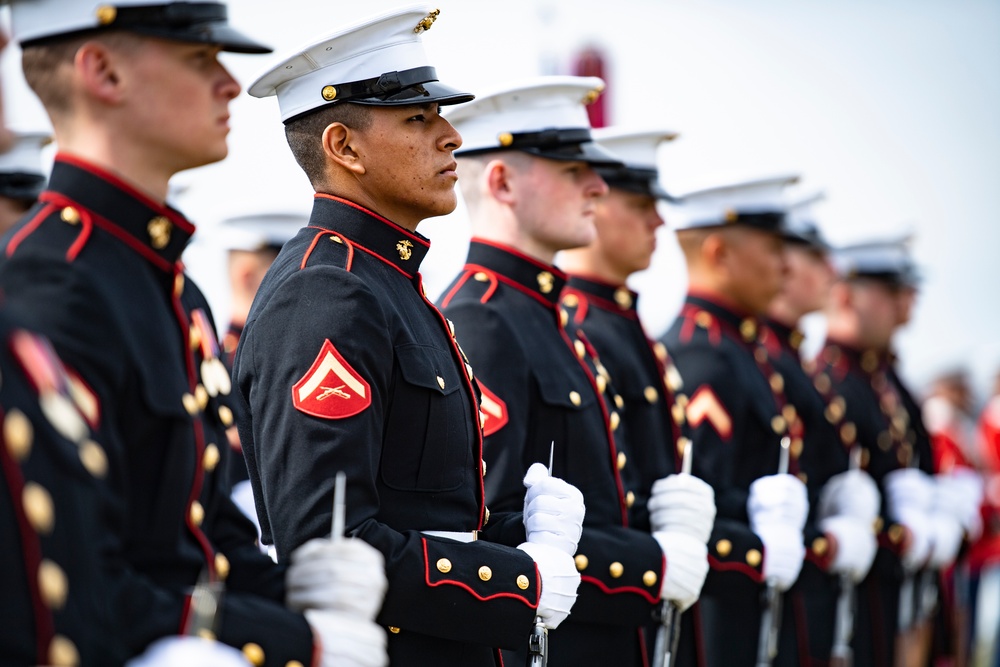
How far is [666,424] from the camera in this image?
4.97 metres

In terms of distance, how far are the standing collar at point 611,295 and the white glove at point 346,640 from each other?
2.84 meters

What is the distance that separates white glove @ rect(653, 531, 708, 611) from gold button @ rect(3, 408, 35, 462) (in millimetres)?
2554

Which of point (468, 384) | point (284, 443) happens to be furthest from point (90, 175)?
point (468, 384)

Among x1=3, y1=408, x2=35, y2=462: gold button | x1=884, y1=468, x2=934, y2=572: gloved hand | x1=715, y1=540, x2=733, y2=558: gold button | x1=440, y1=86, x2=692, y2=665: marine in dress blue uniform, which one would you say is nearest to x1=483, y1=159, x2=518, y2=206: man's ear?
x1=440, y1=86, x2=692, y2=665: marine in dress blue uniform

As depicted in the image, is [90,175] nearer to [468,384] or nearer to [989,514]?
[468,384]

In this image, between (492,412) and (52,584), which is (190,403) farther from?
(492,412)

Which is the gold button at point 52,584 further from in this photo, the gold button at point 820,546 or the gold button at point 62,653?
the gold button at point 820,546

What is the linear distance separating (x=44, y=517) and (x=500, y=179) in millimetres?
2790

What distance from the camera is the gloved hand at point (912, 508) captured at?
7121mm

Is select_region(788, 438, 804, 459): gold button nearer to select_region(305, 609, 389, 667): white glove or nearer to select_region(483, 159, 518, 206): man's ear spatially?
select_region(483, 159, 518, 206): man's ear

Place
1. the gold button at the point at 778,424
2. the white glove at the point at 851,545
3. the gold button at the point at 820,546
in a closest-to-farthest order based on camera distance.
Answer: the gold button at the point at 778,424, the gold button at the point at 820,546, the white glove at the point at 851,545

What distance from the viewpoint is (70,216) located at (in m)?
2.44

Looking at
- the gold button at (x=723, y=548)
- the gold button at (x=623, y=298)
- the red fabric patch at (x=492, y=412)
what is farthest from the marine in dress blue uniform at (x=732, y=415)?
the red fabric patch at (x=492, y=412)

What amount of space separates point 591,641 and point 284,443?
1.50 m
